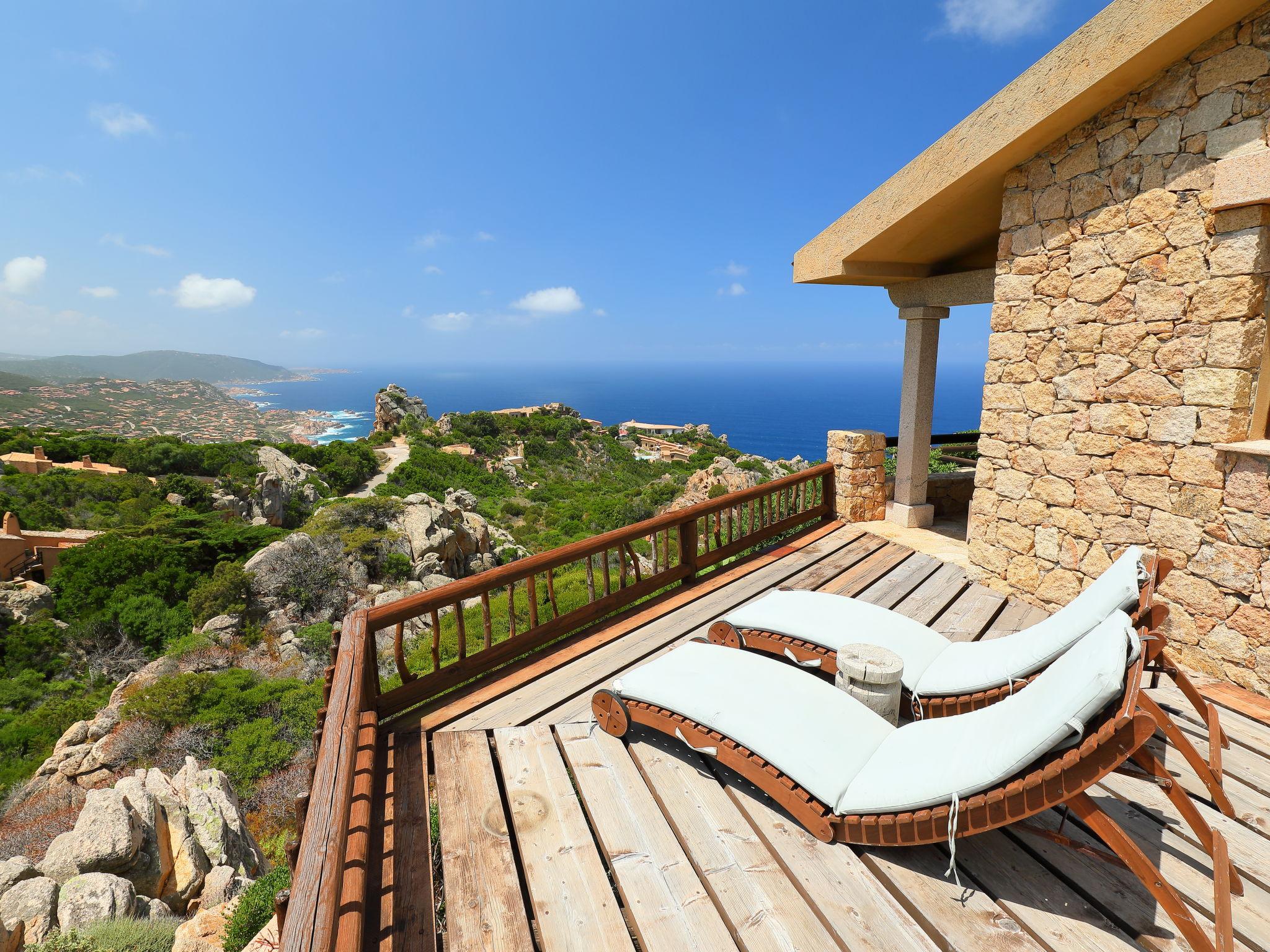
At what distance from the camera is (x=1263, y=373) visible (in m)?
3.20

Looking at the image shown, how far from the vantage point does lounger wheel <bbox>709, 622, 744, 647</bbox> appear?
3.61 m

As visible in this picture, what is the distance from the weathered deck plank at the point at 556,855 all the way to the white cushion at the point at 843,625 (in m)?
1.42

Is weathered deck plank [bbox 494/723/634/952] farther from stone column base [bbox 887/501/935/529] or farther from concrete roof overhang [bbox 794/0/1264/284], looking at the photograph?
stone column base [bbox 887/501/935/529]

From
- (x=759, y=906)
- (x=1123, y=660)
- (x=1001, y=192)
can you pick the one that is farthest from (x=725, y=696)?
(x=1001, y=192)

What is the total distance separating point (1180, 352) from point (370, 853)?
4849mm

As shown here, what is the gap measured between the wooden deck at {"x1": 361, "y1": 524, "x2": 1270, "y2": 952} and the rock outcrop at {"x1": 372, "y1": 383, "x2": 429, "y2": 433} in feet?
168

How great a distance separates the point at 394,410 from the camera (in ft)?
166

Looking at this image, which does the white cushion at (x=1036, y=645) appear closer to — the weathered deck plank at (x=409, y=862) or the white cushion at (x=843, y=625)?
the white cushion at (x=843, y=625)

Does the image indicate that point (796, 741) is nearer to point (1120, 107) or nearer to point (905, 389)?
point (1120, 107)

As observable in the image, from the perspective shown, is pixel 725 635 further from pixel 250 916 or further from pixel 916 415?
pixel 250 916

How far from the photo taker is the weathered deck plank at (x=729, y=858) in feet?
6.11

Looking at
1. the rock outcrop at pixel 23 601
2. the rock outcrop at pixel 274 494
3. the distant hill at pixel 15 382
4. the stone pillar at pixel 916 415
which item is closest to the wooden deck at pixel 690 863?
the stone pillar at pixel 916 415

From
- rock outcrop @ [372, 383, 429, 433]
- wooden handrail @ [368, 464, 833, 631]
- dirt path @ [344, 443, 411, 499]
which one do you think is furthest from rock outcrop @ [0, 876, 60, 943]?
rock outcrop @ [372, 383, 429, 433]

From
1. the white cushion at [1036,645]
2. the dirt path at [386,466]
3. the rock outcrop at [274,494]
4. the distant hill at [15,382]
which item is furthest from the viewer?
the distant hill at [15,382]
